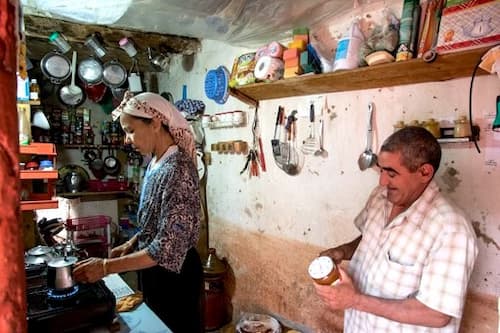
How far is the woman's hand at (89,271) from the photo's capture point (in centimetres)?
112

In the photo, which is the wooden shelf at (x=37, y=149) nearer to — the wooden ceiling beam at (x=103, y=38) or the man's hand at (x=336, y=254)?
the wooden ceiling beam at (x=103, y=38)

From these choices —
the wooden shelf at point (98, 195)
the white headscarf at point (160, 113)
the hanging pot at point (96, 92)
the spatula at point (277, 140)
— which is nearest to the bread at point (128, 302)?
the white headscarf at point (160, 113)

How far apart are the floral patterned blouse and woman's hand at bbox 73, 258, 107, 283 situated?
0.16 m

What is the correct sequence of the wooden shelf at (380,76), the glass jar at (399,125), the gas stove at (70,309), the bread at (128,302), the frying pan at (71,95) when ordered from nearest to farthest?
the gas stove at (70,309), the wooden shelf at (380,76), the bread at (128,302), the glass jar at (399,125), the frying pan at (71,95)

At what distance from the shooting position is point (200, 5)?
5.08ft

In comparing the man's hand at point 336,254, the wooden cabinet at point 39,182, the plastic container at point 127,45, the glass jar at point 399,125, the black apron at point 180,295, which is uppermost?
the plastic container at point 127,45

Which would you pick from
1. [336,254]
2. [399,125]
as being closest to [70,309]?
[336,254]

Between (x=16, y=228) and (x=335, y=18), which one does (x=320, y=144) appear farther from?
(x=16, y=228)

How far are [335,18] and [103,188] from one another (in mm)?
3066

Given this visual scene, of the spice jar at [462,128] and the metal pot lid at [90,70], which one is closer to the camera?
the spice jar at [462,128]

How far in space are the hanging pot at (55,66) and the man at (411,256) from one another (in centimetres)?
232

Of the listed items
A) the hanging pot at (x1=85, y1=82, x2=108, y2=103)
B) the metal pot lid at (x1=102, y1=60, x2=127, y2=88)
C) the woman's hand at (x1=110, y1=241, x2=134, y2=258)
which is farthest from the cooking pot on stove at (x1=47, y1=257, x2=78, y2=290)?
the hanging pot at (x1=85, y1=82, x2=108, y2=103)

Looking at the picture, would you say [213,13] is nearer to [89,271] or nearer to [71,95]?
[89,271]

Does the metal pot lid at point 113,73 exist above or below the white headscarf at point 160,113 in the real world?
above
